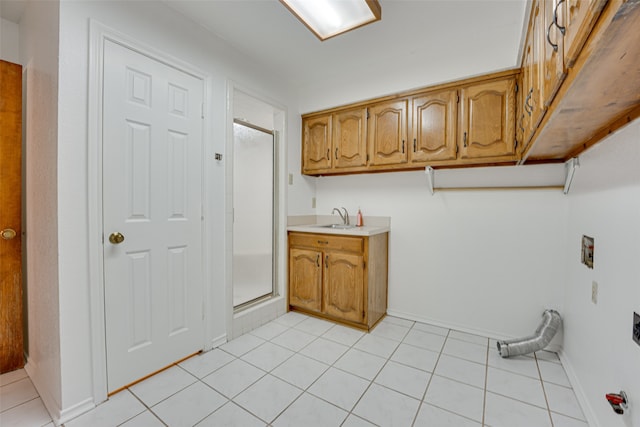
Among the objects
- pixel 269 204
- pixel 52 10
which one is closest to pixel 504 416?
pixel 269 204

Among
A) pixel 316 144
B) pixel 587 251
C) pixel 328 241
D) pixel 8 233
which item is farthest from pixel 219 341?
pixel 587 251

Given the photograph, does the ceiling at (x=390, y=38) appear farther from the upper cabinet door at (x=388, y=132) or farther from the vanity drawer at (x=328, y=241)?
the vanity drawer at (x=328, y=241)

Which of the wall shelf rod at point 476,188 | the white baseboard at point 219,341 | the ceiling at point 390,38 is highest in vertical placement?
the ceiling at point 390,38

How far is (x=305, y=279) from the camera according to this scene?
2.95 meters

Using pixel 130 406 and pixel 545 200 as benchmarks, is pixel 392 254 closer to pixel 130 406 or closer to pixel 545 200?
pixel 545 200

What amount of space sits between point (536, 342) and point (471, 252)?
81 cm

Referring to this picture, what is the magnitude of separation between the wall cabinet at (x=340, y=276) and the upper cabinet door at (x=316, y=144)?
0.80 meters

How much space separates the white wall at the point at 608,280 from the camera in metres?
1.17

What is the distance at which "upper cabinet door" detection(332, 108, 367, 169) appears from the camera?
2.83m

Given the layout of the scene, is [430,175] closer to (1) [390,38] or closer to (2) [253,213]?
(1) [390,38]

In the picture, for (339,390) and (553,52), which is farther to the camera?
(339,390)

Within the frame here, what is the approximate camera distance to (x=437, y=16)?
2.01 meters

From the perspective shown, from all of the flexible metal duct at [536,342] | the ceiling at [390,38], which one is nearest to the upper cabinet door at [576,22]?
the ceiling at [390,38]

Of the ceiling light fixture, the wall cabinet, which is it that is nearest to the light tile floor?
the wall cabinet
